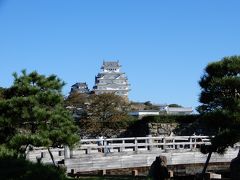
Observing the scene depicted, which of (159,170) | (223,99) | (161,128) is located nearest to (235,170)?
(223,99)

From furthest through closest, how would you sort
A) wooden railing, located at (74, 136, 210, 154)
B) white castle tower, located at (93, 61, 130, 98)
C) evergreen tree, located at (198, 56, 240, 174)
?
white castle tower, located at (93, 61, 130, 98)
wooden railing, located at (74, 136, 210, 154)
evergreen tree, located at (198, 56, 240, 174)

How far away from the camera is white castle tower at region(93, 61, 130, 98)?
87.7m

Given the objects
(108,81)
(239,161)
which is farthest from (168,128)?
(108,81)

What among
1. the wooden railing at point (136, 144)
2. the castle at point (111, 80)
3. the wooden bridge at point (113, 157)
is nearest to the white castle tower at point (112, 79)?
the castle at point (111, 80)

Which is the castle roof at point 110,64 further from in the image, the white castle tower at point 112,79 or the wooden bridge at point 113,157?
the wooden bridge at point 113,157

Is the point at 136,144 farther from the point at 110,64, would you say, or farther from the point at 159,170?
the point at 110,64

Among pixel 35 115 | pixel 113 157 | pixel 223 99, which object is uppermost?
pixel 223 99

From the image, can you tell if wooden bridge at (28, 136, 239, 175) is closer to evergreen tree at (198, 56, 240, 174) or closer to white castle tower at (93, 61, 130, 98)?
evergreen tree at (198, 56, 240, 174)

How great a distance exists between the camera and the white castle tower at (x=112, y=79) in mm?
87688

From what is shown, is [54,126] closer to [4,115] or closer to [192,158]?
[4,115]

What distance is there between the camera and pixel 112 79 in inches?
3484

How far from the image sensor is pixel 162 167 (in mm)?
11547

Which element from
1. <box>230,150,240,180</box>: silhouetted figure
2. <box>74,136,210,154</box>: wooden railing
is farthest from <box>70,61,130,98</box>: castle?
<box>230,150,240,180</box>: silhouetted figure

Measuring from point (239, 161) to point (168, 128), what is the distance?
1260 inches
